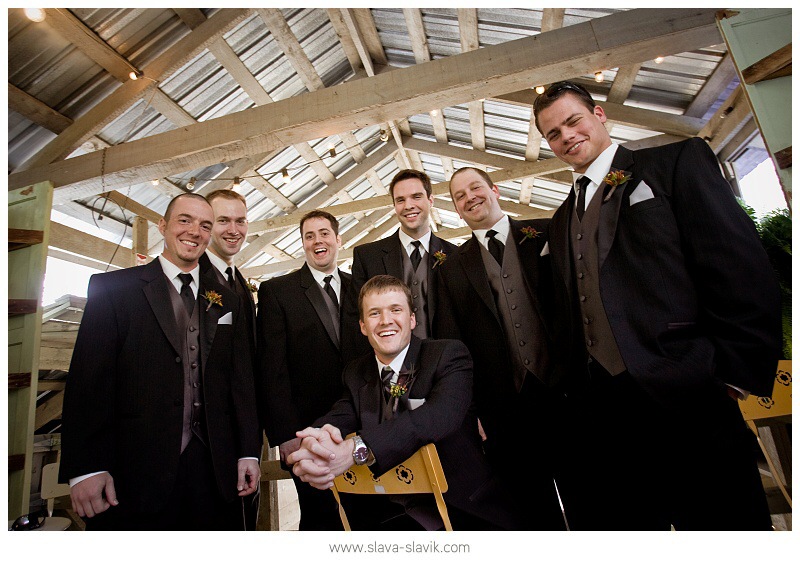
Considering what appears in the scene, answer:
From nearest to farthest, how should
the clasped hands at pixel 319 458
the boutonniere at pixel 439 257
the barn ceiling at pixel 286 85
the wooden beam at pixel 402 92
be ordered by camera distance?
1. the clasped hands at pixel 319 458
2. the boutonniere at pixel 439 257
3. the wooden beam at pixel 402 92
4. the barn ceiling at pixel 286 85

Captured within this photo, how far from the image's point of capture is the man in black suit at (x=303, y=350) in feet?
6.49

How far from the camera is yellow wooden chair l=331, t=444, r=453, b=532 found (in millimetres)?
1321

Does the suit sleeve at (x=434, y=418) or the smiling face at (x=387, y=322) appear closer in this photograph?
the suit sleeve at (x=434, y=418)

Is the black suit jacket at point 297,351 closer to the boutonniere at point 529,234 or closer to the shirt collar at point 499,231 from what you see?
the shirt collar at point 499,231

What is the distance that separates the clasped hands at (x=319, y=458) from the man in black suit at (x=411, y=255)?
33.8 inches

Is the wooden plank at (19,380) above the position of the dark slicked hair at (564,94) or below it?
below

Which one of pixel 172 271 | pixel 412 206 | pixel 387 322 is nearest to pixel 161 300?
pixel 172 271

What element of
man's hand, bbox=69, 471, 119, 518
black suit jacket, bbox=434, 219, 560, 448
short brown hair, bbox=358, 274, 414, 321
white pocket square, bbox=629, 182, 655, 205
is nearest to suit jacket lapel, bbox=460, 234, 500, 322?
black suit jacket, bbox=434, 219, 560, 448

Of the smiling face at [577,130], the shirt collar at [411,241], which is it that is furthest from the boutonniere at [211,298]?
the smiling face at [577,130]

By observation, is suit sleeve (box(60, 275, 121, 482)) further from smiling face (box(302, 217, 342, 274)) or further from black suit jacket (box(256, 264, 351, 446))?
smiling face (box(302, 217, 342, 274))

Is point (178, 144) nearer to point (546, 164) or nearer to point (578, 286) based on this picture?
point (578, 286)

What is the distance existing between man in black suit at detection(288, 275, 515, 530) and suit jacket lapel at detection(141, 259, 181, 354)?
0.66 m

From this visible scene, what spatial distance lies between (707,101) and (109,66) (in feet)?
20.1
